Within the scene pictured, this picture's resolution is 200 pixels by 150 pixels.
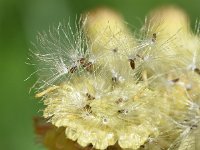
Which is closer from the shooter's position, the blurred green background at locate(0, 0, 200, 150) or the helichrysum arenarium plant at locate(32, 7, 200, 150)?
the helichrysum arenarium plant at locate(32, 7, 200, 150)

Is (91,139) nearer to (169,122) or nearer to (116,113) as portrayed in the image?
(116,113)

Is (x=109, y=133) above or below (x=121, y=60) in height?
below

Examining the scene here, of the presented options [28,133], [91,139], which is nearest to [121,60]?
[91,139]

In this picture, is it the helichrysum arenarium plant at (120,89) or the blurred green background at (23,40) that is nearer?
the helichrysum arenarium plant at (120,89)
